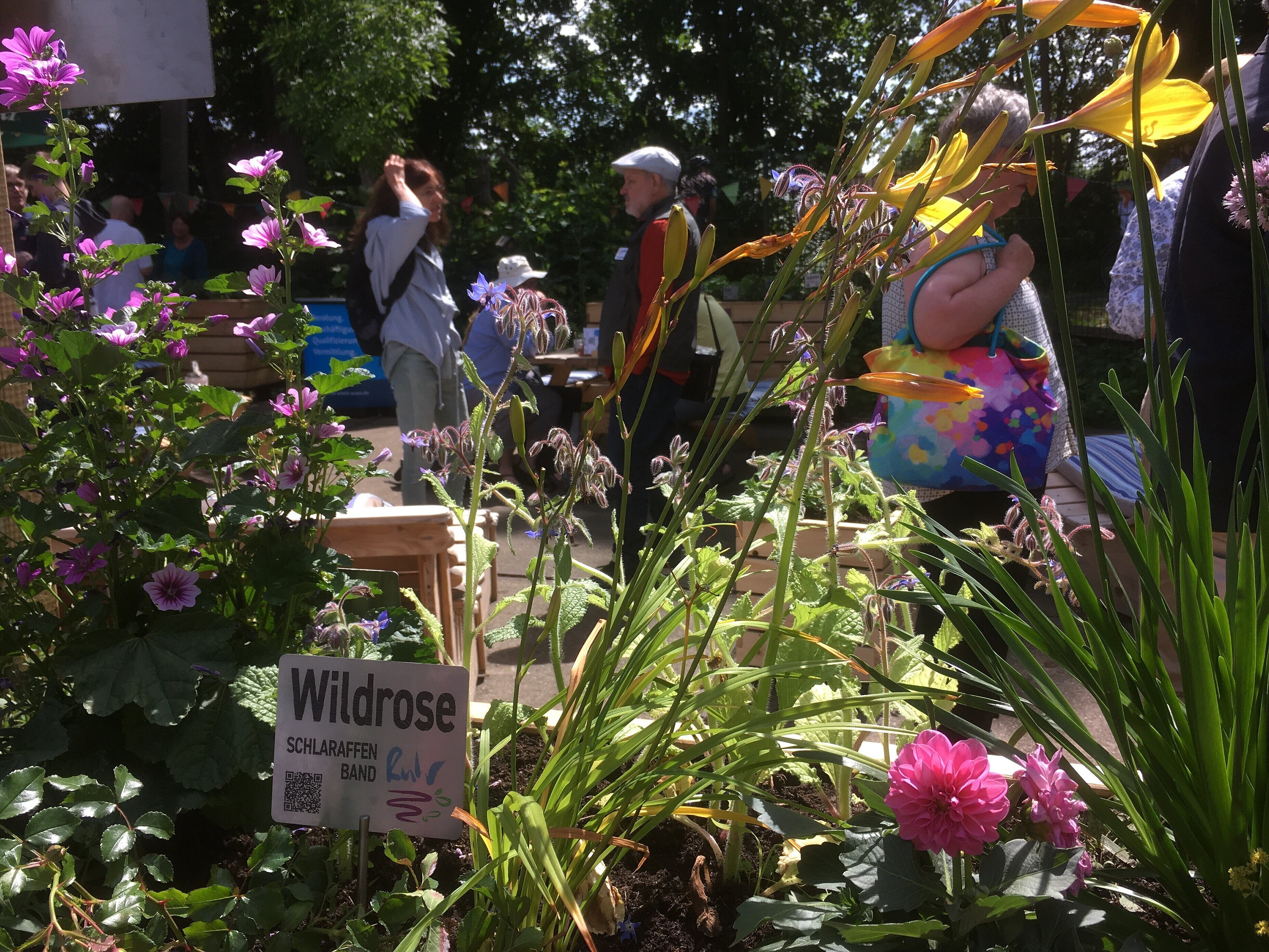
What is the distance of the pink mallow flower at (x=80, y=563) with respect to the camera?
1097 millimetres

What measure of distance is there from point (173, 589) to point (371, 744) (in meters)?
0.39

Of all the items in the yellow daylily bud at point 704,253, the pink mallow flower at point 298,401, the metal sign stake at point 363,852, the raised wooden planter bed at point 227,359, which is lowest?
the raised wooden planter bed at point 227,359

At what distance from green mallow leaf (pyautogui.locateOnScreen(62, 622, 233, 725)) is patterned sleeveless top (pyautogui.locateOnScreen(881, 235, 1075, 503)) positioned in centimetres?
133

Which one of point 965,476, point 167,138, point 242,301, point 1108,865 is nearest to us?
point 1108,865

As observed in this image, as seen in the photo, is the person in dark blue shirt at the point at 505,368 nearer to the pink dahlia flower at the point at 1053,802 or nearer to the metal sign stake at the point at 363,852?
the metal sign stake at the point at 363,852

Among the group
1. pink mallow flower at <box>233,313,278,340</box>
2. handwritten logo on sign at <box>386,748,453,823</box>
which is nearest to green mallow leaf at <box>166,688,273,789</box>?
handwritten logo on sign at <box>386,748,453,823</box>

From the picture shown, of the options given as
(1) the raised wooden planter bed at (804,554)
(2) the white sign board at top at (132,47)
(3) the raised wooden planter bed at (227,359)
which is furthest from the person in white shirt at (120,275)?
(1) the raised wooden planter bed at (804,554)

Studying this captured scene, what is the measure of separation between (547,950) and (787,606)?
460mm

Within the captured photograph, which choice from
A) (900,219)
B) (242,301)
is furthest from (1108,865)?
(242,301)

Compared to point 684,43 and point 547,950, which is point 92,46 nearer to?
point 547,950

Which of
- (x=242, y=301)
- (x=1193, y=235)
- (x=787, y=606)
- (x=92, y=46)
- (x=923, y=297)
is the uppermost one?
(x=92, y=46)

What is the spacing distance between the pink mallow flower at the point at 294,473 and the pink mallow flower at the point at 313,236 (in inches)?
11.6

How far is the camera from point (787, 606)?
1.11 m

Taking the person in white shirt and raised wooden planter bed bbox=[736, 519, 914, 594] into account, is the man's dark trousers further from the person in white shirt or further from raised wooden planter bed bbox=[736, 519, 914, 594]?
the person in white shirt
